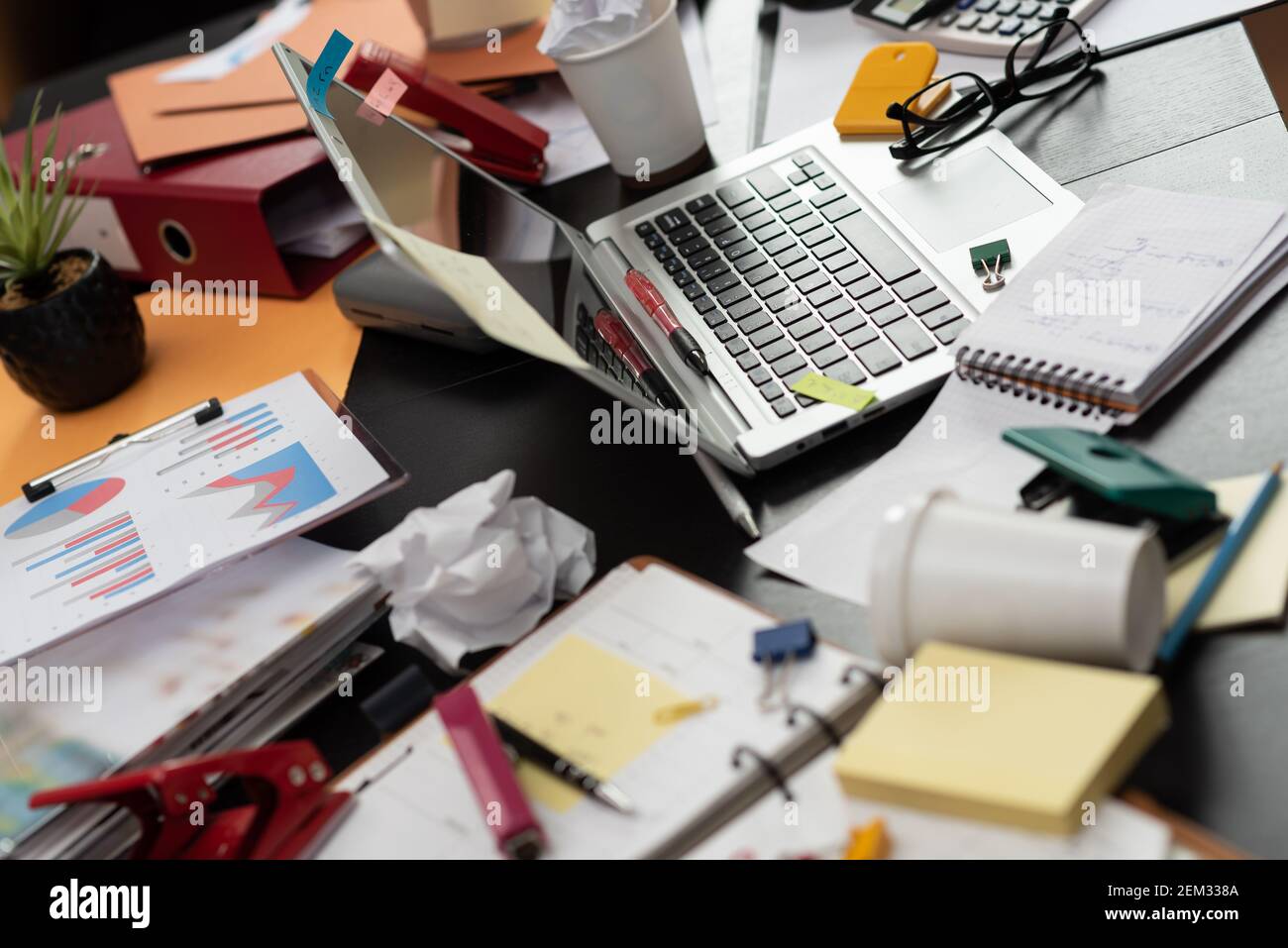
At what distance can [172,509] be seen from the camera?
96 cm

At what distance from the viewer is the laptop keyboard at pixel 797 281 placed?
89cm

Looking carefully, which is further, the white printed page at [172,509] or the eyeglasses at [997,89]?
the eyeglasses at [997,89]

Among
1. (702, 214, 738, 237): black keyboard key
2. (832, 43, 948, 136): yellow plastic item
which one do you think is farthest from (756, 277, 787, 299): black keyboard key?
(832, 43, 948, 136): yellow plastic item

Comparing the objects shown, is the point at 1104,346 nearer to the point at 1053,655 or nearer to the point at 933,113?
the point at 1053,655

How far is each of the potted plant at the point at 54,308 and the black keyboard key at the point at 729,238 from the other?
0.60m

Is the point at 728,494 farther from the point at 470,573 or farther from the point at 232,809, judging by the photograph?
the point at 232,809

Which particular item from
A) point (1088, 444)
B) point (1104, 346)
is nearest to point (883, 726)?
point (1088, 444)

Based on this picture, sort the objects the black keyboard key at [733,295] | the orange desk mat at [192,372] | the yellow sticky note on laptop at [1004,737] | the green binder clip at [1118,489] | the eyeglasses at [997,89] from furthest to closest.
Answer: the orange desk mat at [192,372]
the eyeglasses at [997,89]
the black keyboard key at [733,295]
the green binder clip at [1118,489]
the yellow sticky note on laptop at [1004,737]

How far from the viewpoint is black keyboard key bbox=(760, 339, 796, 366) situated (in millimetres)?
908

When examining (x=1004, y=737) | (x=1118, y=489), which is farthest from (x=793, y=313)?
(x=1004, y=737)

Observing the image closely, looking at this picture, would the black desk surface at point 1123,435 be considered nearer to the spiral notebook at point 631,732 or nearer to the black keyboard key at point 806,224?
the spiral notebook at point 631,732

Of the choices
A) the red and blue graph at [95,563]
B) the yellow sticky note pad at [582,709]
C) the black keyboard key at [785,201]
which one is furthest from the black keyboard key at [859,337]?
the red and blue graph at [95,563]

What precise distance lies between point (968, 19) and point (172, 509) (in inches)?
35.4
